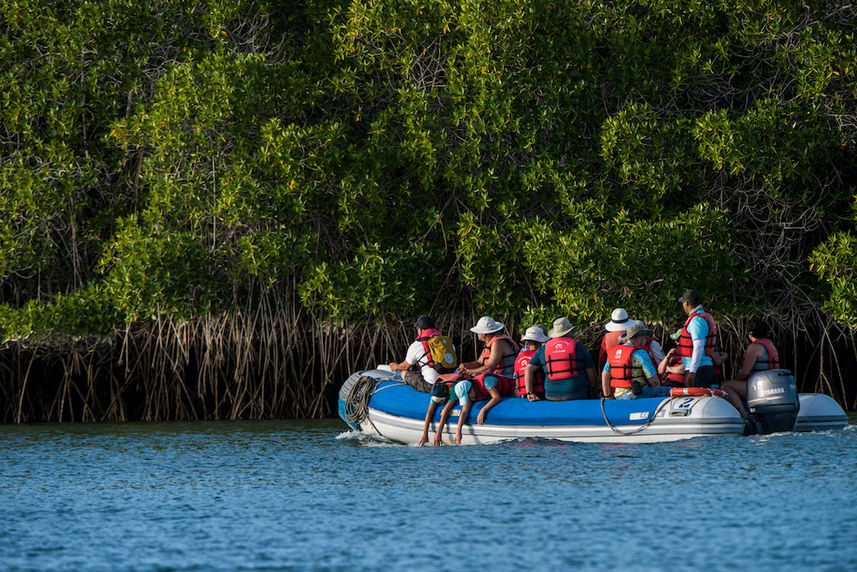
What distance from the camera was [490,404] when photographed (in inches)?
→ 460

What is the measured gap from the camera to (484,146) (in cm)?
1586

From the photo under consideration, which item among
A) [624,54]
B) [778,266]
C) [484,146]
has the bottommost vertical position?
[778,266]

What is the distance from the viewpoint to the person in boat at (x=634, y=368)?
11141mm

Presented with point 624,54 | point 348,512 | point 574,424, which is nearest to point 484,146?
point 624,54

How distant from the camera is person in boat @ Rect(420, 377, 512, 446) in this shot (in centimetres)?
1173

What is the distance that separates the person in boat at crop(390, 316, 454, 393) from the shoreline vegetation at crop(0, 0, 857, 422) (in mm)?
2819

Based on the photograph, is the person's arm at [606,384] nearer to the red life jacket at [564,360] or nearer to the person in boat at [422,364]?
the red life jacket at [564,360]

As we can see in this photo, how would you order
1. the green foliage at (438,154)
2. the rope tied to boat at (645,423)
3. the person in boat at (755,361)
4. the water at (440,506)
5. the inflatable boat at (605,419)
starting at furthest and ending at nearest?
the green foliage at (438,154) → the person in boat at (755,361) → the rope tied to boat at (645,423) → the inflatable boat at (605,419) → the water at (440,506)

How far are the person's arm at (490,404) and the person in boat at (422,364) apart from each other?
87cm

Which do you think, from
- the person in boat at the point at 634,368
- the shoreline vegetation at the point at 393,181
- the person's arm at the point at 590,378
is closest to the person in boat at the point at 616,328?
the person in boat at the point at 634,368

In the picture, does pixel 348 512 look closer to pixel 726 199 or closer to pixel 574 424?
pixel 574 424

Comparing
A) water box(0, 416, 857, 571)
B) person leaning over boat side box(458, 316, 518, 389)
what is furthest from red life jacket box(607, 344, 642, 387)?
person leaning over boat side box(458, 316, 518, 389)

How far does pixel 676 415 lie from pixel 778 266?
6137mm

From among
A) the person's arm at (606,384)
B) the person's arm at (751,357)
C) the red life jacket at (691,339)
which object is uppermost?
the red life jacket at (691,339)
